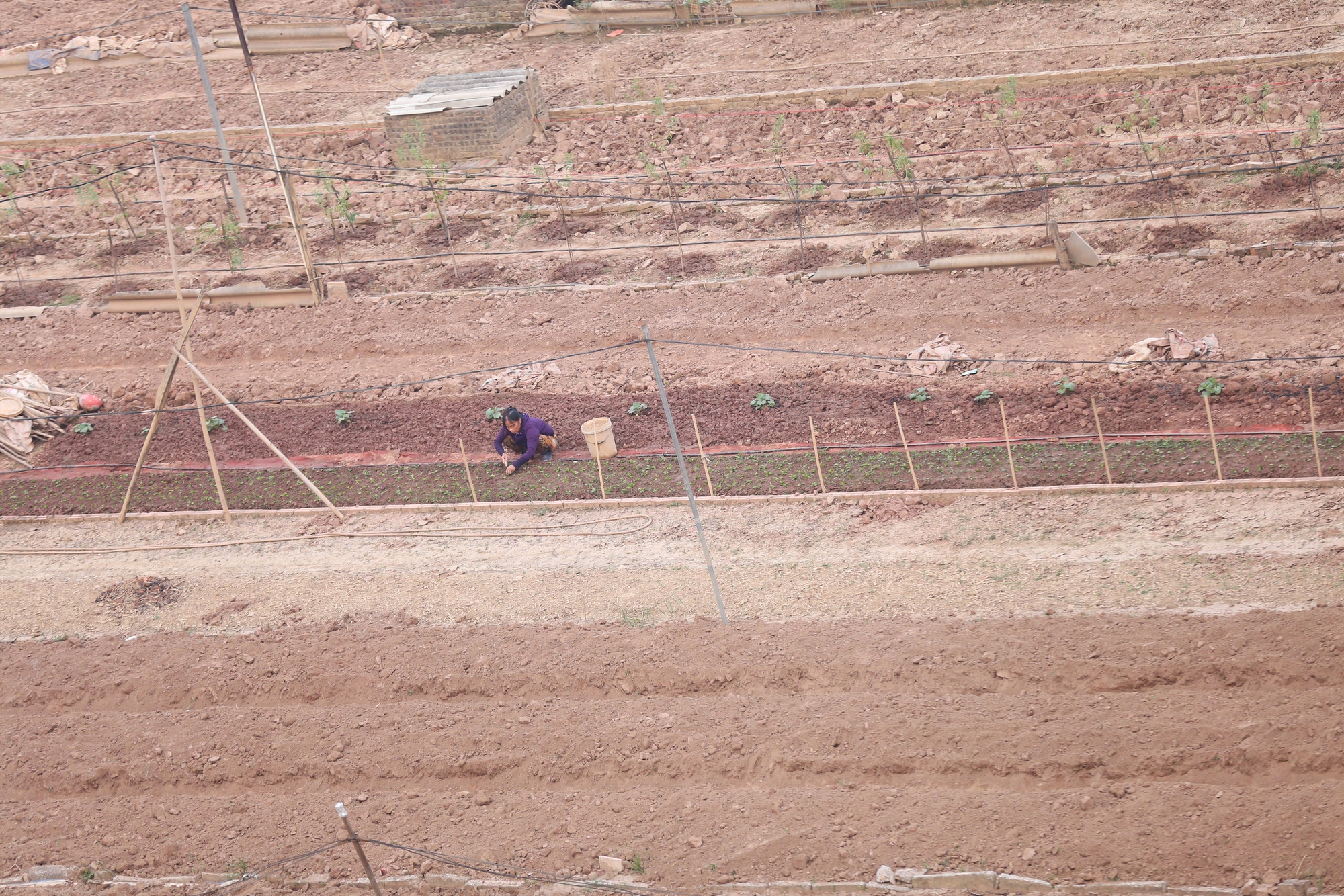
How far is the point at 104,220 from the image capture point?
2020 centimetres

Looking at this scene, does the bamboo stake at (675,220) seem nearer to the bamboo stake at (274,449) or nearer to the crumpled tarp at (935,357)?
the crumpled tarp at (935,357)

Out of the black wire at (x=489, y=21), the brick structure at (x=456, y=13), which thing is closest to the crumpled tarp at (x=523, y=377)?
the black wire at (x=489, y=21)

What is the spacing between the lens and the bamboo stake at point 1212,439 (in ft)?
33.9

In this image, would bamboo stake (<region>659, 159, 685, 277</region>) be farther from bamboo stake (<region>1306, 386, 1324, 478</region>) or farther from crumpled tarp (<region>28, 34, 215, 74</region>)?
crumpled tarp (<region>28, 34, 215, 74</region>)

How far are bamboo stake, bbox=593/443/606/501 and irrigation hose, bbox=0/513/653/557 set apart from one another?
1.37 feet

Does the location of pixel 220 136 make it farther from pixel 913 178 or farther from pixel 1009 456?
pixel 1009 456

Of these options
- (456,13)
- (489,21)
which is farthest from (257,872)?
(456,13)

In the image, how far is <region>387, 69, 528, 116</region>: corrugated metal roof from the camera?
19250 mm

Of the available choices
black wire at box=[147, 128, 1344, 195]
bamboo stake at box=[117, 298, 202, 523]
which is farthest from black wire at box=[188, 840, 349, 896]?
black wire at box=[147, 128, 1344, 195]

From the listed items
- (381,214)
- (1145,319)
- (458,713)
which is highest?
(381,214)

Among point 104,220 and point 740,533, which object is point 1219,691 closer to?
point 740,533

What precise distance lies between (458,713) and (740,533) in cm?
331

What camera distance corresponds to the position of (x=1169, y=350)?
12.3m

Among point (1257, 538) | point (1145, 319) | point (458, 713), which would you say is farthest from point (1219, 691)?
point (1145, 319)
